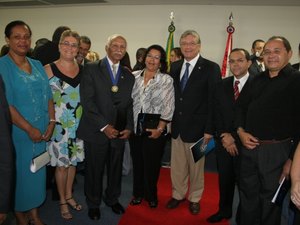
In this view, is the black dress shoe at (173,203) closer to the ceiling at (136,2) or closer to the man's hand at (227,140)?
the man's hand at (227,140)

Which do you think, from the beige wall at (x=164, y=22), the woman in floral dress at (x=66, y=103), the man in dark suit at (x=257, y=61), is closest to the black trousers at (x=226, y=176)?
the woman in floral dress at (x=66, y=103)

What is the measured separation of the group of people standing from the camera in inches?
79.0

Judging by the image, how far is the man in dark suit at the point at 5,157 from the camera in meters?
1.18

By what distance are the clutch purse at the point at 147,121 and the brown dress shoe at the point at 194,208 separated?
0.92m

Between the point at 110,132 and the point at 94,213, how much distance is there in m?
0.84

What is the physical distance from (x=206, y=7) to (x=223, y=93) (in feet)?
15.1

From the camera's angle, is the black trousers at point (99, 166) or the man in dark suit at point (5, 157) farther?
the black trousers at point (99, 166)

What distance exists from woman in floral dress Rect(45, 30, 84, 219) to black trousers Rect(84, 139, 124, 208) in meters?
0.13

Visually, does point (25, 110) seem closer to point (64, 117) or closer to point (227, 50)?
point (64, 117)

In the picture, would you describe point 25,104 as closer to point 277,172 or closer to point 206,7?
point 277,172

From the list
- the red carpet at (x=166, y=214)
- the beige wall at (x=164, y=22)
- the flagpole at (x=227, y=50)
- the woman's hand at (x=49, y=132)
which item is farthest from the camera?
the beige wall at (x=164, y=22)

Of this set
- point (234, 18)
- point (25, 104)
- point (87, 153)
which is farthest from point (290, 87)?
point (234, 18)

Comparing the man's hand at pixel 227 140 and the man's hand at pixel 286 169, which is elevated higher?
the man's hand at pixel 227 140

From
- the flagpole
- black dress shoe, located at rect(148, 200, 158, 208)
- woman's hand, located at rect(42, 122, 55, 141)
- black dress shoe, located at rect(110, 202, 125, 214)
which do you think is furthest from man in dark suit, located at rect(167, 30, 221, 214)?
the flagpole
